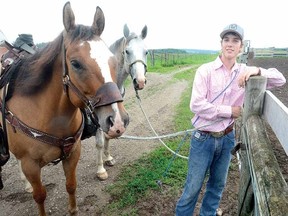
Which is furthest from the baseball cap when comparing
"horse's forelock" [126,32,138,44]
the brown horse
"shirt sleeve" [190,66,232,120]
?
"horse's forelock" [126,32,138,44]

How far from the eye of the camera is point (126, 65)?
4.66 meters

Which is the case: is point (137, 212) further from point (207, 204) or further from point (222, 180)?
point (222, 180)

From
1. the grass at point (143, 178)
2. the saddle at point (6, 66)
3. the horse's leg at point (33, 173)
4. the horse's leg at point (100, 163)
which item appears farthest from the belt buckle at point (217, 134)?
the horse's leg at point (100, 163)

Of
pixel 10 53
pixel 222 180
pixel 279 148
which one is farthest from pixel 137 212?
pixel 279 148

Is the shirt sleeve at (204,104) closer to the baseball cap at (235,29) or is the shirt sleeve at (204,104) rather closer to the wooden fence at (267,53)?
the baseball cap at (235,29)

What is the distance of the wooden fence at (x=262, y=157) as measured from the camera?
43.6 inches

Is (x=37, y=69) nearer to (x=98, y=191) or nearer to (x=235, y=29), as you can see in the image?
(x=235, y=29)

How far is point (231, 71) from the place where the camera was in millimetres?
2506

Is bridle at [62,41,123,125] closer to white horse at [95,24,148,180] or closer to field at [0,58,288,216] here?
field at [0,58,288,216]

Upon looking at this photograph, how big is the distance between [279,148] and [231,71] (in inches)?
122

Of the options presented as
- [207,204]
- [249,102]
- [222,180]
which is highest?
[249,102]

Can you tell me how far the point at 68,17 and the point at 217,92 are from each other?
150 cm

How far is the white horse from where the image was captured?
177 inches

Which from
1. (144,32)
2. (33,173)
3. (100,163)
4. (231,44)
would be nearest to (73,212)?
(33,173)
